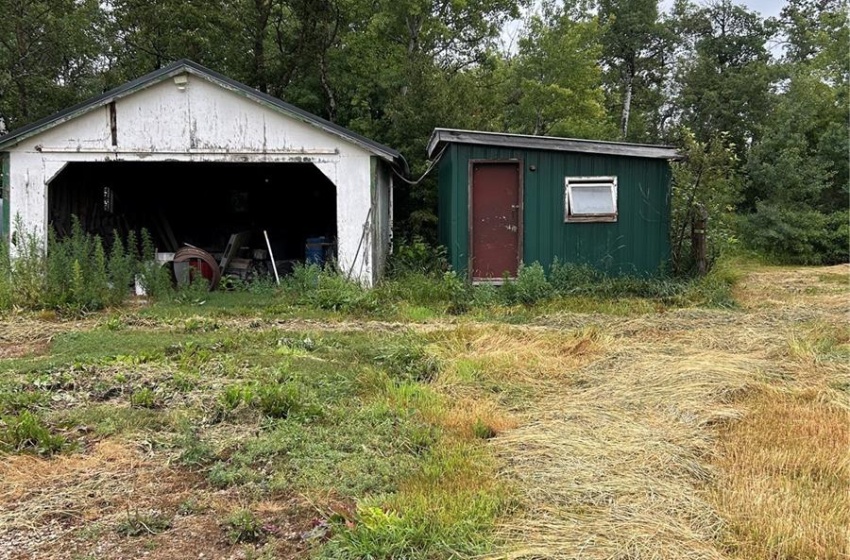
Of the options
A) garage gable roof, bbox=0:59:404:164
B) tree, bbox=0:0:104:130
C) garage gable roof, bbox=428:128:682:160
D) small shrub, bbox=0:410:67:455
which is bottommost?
small shrub, bbox=0:410:67:455

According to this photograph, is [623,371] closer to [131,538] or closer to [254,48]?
[131,538]

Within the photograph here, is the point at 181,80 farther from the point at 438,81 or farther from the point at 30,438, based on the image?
the point at 30,438

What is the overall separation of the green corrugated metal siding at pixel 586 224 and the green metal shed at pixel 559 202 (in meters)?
0.02

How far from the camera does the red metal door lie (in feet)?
32.9

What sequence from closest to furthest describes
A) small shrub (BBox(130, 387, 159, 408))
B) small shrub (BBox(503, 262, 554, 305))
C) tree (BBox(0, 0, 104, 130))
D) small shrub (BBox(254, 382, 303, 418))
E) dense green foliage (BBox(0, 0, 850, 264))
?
small shrub (BBox(254, 382, 303, 418))
small shrub (BBox(130, 387, 159, 408))
small shrub (BBox(503, 262, 554, 305))
dense green foliage (BBox(0, 0, 850, 264))
tree (BBox(0, 0, 104, 130))

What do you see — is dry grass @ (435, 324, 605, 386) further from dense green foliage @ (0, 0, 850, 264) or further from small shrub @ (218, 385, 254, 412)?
dense green foliage @ (0, 0, 850, 264)

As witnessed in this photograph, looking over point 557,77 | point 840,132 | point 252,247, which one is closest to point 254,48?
point 252,247

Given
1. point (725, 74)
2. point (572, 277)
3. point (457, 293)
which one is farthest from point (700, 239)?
point (725, 74)

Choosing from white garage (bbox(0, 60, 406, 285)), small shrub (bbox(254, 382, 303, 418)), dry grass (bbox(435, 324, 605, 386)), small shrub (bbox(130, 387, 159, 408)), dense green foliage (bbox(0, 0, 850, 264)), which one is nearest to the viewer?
small shrub (bbox(254, 382, 303, 418))

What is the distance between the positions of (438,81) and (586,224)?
20.6 ft

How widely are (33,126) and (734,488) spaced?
10.3 metres

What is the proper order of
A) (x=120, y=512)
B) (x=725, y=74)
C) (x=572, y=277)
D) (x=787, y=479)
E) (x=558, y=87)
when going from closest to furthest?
(x=120, y=512), (x=787, y=479), (x=572, y=277), (x=558, y=87), (x=725, y=74)

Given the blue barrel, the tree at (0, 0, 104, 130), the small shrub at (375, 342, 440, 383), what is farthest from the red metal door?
the tree at (0, 0, 104, 130)

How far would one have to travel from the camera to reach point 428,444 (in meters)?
3.80
